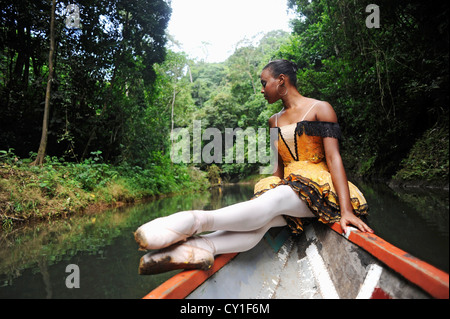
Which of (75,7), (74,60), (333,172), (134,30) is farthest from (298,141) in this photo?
(134,30)

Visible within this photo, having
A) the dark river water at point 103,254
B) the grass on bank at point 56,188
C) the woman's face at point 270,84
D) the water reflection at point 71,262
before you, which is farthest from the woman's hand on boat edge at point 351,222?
the grass on bank at point 56,188

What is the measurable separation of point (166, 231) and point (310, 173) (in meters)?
0.88

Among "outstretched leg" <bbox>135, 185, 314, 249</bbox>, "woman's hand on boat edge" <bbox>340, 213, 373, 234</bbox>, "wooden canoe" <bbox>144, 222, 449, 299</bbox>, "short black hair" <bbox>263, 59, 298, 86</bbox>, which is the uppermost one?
"short black hair" <bbox>263, 59, 298, 86</bbox>

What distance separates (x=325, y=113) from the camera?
1.51 metres

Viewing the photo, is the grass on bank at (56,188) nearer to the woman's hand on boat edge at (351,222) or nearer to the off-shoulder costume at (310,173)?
the off-shoulder costume at (310,173)

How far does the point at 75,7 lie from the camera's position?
6402mm

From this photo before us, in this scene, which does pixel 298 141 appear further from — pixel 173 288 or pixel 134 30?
pixel 134 30

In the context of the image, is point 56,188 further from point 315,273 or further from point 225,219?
point 315,273

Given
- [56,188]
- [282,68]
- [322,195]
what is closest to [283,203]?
[322,195]

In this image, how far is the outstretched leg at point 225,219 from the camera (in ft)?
2.98

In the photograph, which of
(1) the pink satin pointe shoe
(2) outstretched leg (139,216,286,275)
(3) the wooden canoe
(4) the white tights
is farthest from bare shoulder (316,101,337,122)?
(1) the pink satin pointe shoe

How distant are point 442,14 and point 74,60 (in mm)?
7487

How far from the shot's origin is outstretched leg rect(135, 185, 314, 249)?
0.91 m

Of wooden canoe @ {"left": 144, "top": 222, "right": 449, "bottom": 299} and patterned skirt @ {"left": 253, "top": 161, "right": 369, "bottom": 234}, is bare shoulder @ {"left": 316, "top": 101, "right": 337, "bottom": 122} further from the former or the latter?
wooden canoe @ {"left": 144, "top": 222, "right": 449, "bottom": 299}
